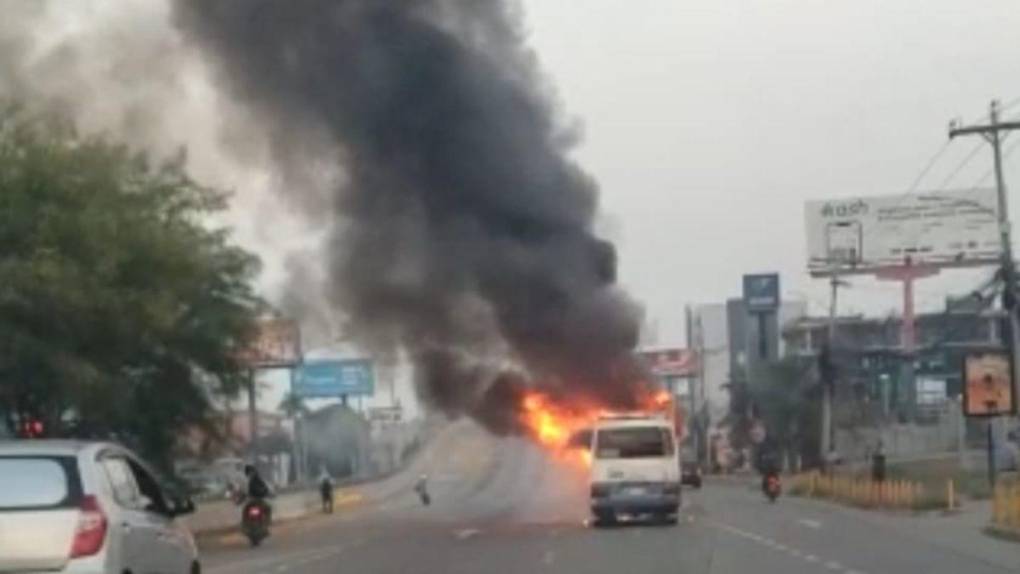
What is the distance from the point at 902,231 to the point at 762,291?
22746 millimetres

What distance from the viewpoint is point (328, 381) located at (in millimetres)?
100125

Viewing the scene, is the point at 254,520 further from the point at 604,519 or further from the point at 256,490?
the point at 604,519

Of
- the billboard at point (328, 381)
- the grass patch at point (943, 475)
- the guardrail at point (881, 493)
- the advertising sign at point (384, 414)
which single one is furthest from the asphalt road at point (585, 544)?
the advertising sign at point (384, 414)

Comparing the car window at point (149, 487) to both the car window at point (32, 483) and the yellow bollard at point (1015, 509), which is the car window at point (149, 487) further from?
the yellow bollard at point (1015, 509)

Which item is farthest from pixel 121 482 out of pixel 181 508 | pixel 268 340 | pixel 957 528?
pixel 268 340

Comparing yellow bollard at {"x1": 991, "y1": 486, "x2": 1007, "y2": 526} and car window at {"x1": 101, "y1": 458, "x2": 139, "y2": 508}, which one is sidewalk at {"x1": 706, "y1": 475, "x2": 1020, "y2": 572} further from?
car window at {"x1": 101, "y1": 458, "x2": 139, "y2": 508}

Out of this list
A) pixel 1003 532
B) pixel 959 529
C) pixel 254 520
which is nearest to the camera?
pixel 1003 532

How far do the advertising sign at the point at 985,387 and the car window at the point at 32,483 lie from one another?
4239 cm

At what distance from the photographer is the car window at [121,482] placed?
14.1m

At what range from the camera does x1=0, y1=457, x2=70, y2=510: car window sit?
1344 centimetres

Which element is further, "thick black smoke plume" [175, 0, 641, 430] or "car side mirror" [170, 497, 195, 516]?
"thick black smoke plume" [175, 0, 641, 430]

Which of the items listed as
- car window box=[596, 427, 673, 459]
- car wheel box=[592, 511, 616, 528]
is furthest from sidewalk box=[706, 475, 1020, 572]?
car wheel box=[592, 511, 616, 528]

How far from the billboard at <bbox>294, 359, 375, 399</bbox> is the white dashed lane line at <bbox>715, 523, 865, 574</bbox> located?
5575 centimetres

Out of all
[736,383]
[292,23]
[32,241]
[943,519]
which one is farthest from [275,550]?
[736,383]
